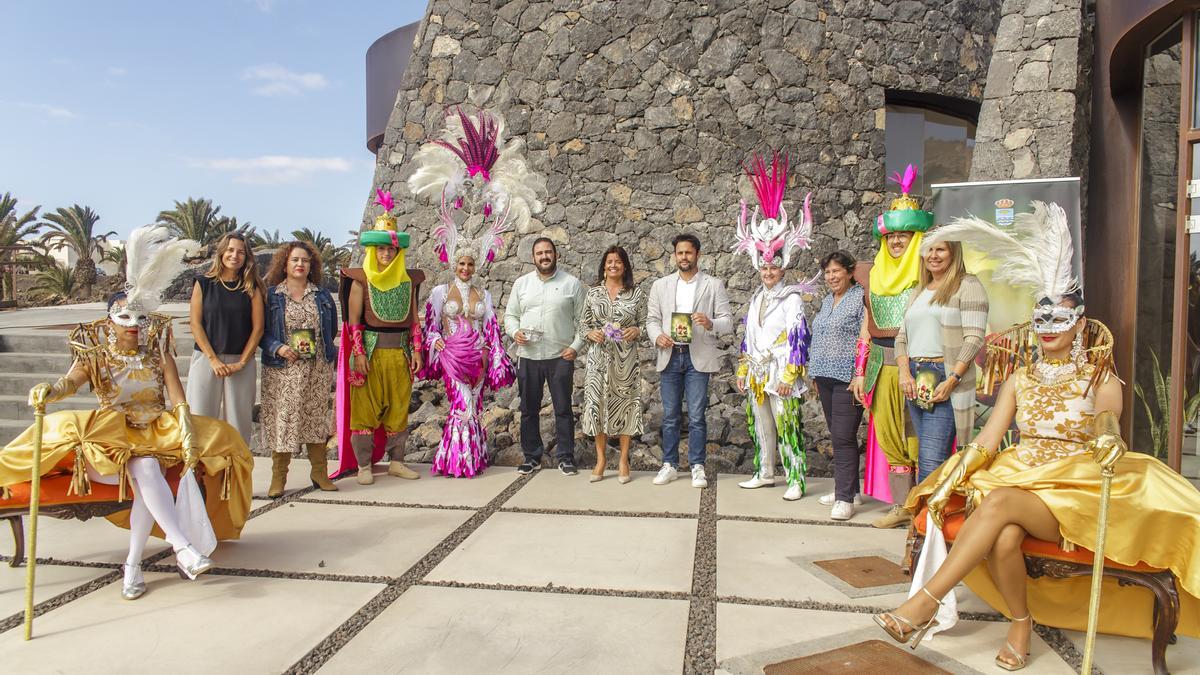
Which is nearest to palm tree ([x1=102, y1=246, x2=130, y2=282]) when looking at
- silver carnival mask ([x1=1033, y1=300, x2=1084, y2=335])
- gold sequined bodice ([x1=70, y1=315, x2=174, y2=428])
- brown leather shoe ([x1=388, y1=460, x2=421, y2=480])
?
gold sequined bodice ([x1=70, y1=315, x2=174, y2=428])

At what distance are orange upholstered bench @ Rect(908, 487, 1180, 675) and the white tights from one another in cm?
342

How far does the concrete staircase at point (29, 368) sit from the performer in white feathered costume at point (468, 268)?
311 cm

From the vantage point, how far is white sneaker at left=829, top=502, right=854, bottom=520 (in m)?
4.59

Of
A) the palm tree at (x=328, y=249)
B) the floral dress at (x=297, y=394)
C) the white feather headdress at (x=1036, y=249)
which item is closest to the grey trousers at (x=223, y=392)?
the floral dress at (x=297, y=394)

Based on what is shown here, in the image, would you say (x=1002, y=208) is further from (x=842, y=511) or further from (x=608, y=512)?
(x=608, y=512)

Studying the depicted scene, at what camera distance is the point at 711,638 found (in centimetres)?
293

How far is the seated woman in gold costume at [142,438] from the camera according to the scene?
3.31 meters

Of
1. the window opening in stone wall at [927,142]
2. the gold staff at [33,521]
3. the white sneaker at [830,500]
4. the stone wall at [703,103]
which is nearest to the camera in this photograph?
the gold staff at [33,521]

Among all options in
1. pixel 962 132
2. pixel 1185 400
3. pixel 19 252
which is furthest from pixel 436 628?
pixel 19 252

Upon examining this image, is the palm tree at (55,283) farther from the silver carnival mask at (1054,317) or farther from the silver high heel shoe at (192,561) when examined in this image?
the silver carnival mask at (1054,317)

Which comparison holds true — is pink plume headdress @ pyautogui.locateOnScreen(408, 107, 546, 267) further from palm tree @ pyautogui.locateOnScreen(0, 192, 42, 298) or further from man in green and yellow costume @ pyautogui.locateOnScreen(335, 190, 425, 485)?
palm tree @ pyautogui.locateOnScreen(0, 192, 42, 298)

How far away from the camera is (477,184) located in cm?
595

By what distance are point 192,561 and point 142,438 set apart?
24.3 inches

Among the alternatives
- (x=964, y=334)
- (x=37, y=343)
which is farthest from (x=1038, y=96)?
(x=37, y=343)
